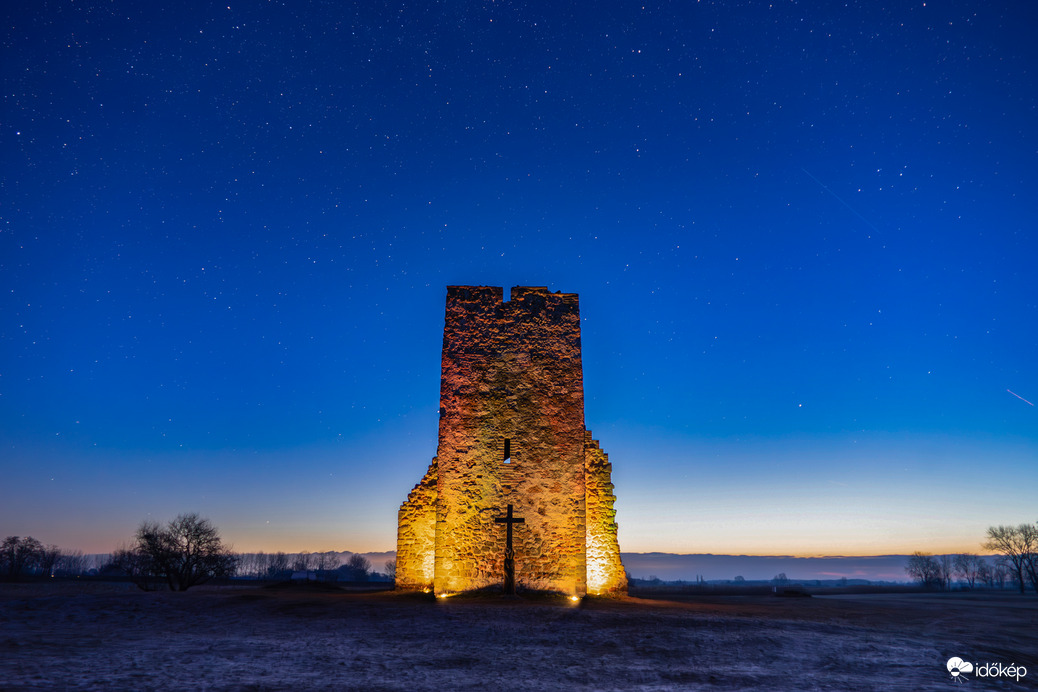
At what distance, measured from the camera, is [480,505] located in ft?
53.5

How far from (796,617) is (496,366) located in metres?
10.3

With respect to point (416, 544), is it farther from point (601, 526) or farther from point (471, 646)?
point (471, 646)

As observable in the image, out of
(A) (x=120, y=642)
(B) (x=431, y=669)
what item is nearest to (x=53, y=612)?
(A) (x=120, y=642)

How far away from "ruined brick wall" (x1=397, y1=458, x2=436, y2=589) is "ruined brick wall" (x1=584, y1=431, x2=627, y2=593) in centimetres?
536

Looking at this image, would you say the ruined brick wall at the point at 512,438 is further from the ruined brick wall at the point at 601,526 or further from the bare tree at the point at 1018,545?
the bare tree at the point at 1018,545

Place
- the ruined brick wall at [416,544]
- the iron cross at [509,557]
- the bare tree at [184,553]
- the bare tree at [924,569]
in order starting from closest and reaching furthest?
the iron cross at [509,557]
the ruined brick wall at [416,544]
the bare tree at [184,553]
the bare tree at [924,569]

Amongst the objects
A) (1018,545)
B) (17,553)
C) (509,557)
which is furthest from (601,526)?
(17,553)

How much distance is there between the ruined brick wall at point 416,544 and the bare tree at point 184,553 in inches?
670

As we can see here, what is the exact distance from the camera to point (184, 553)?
3062cm

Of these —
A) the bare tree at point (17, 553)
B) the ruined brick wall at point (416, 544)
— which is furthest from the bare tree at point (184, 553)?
the bare tree at point (17, 553)

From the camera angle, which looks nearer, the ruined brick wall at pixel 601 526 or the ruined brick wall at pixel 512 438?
the ruined brick wall at pixel 512 438

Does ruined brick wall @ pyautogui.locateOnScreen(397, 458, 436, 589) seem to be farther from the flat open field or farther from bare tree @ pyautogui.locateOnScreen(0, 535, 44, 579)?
bare tree @ pyautogui.locateOnScreen(0, 535, 44, 579)

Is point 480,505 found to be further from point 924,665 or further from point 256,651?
point 924,665

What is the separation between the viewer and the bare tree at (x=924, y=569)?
7181 cm
